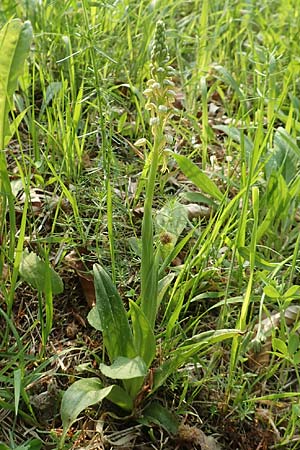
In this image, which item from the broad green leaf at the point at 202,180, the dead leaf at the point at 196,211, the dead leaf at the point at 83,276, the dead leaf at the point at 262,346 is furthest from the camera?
the dead leaf at the point at 196,211

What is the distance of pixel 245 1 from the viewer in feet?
10.00

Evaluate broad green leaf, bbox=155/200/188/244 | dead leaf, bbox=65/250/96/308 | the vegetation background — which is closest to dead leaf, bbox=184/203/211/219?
the vegetation background

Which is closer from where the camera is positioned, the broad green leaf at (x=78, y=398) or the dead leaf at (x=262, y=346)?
the broad green leaf at (x=78, y=398)

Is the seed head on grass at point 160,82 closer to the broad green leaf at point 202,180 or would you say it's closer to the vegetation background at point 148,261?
the vegetation background at point 148,261

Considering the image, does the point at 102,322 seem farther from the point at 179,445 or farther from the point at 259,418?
the point at 259,418

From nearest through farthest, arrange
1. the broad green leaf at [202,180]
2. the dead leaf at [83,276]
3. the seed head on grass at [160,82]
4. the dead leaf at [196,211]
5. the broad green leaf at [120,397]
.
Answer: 1. the seed head on grass at [160,82]
2. the broad green leaf at [120,397]
3. the dead leaf at [83,276]
4. the broad green leaf at [202,180]
5. the dead leaf at [196,211]

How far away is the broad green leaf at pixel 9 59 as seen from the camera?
1855mm

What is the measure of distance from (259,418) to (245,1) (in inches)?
81.6

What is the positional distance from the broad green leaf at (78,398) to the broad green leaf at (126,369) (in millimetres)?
67

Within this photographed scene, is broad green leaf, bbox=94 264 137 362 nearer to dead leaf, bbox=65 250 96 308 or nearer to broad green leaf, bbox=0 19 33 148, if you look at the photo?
dead leaf, bbox=65 250 96 308

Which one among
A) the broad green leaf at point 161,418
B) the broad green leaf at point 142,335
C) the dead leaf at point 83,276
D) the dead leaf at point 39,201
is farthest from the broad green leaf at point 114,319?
the dead leaf at point 39,201

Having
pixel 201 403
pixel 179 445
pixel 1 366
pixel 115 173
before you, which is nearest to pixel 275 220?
pixel 115 173

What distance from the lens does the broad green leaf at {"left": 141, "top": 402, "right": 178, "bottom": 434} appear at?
5.33 feet

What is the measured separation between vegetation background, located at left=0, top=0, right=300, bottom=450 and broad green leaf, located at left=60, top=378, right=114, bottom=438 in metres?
0.01
